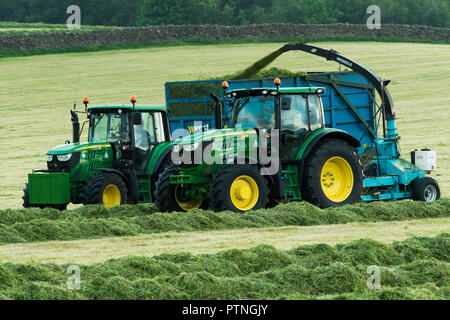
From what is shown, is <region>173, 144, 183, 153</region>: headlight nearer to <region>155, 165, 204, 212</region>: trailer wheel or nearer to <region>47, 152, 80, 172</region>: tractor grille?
<region>155, 165, 204, 212</region>: trailer wheel

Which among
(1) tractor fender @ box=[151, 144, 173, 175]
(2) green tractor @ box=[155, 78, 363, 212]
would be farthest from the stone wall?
(2) green tractor @ box=[155, 78, 363, 212]

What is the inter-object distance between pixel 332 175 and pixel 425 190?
6.85 feet

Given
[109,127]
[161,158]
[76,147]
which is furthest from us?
[109,127]

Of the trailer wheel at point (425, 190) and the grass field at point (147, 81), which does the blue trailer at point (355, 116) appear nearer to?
the trailer wheel at point (425, 190)

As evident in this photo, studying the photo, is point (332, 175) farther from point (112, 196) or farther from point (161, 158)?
point (112, 196)

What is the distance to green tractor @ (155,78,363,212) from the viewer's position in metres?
14.9

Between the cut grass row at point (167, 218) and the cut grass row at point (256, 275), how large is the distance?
2979 mm

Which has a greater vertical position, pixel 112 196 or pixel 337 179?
pixel 337 179

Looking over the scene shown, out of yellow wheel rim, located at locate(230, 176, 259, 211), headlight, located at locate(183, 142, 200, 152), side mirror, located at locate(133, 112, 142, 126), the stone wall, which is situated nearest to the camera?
yellow wheel rim, located at locate(230, 176, 259, 211)

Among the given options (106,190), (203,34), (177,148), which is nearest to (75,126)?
(106,190)

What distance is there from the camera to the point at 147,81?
3947 cm

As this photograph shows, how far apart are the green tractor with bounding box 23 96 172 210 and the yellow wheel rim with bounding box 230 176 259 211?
2.54 m

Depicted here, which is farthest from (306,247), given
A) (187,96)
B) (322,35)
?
(322,35)

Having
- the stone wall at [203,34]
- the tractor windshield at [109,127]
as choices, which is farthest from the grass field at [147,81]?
the tractor windshield at [109,127]
